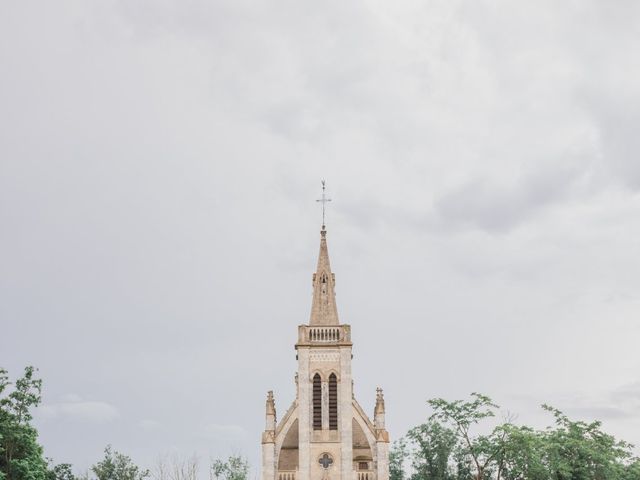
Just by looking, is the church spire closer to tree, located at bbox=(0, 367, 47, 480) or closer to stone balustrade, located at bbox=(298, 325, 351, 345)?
stone balustrade, located at bbox=(298, 325, 351, 345)

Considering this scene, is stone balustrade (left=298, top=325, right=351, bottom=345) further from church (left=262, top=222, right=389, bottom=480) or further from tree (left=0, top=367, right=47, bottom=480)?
tree (left=0, top=367, right=47, bottom=480)

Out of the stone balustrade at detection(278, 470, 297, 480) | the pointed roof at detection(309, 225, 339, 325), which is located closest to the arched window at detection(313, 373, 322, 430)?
the stone balustrade at detection(278, 470, 297, 480)

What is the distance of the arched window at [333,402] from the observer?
60.8 meters

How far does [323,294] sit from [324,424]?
11388 mm

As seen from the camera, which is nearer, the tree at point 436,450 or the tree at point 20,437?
the tree at point 20,437

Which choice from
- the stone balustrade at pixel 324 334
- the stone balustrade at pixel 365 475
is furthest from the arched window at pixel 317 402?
the stone balustrade at pixel 365 475

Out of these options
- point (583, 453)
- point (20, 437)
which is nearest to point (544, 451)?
point (583, 453)

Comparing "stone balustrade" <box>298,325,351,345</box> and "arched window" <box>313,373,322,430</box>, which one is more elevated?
"stone balustrade" <box>298,325,351,345</box>

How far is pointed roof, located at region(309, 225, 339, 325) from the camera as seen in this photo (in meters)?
64.2

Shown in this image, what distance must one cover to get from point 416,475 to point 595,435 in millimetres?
20547

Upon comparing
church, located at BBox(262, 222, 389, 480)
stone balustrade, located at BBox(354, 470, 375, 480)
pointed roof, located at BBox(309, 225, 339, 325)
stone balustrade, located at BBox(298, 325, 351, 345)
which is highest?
pointed roof, located at BBox(309, 225, 339, 325)

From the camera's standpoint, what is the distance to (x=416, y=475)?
79.0 meters

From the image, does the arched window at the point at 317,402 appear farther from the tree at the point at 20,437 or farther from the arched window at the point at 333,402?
the tree at the point at 20,437

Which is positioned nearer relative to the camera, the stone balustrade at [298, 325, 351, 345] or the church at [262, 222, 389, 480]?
the church at [262, 222, 389, 480]
